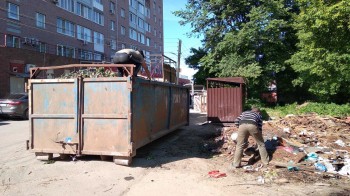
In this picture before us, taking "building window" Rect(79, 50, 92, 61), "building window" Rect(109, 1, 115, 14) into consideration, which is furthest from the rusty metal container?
"building window" Rect(109, 1, 115, 14)

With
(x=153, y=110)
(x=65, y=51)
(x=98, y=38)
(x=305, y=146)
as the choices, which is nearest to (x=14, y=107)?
(x=153, y=110)

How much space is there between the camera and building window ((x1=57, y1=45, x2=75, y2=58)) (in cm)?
3557

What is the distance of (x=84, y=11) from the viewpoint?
40844mm

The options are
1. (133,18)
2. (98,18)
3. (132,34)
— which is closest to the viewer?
(98,18)

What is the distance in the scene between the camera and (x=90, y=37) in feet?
139

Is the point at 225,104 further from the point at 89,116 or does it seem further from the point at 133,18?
the point at 133,18

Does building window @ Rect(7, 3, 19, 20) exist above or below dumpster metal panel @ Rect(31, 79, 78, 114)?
above

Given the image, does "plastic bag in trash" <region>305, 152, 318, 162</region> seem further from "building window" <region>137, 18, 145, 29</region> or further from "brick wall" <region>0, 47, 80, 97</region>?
"building window" <region>137, 18, 145, 29</region>

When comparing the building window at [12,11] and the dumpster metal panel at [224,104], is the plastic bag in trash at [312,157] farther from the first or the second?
the building window at [12,11]

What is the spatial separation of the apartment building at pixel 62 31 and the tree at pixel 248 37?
29.4ft

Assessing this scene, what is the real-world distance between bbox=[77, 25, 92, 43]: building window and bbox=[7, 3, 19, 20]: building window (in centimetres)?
966

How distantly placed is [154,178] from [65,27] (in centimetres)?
3354

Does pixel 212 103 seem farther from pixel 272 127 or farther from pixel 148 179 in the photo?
pixel 148 179

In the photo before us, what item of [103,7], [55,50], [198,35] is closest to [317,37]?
[198,35]
